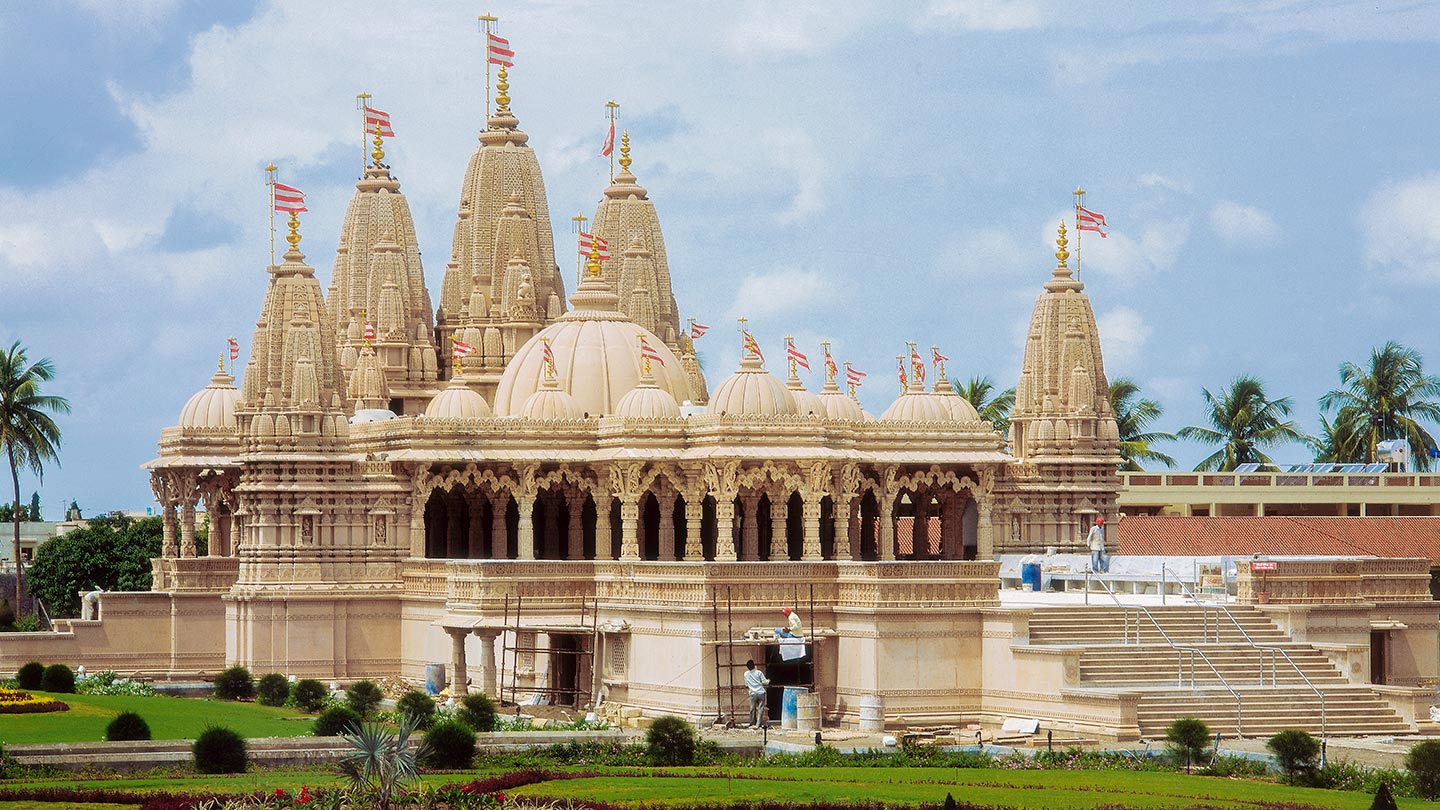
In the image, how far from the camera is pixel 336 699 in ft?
179

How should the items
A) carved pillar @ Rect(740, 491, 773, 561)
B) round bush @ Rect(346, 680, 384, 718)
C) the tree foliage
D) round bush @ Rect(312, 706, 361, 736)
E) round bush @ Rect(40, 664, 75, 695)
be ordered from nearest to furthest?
round bush @ Rect(312, 706, 361, 736) < round bush @ Rect(346, 680, 384, 718) < round bush @ Rect(40, 664, 75, 695) < carved pillar @ Rect(740, 491, 773, 561) < the tree foliage

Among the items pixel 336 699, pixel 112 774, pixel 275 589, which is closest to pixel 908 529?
pixel 275 589

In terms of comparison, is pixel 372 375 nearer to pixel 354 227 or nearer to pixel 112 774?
pixel 354 227

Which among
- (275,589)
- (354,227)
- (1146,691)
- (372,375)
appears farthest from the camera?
(354,227)

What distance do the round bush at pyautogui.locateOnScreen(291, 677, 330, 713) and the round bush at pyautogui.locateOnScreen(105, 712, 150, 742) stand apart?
8299 millimetres

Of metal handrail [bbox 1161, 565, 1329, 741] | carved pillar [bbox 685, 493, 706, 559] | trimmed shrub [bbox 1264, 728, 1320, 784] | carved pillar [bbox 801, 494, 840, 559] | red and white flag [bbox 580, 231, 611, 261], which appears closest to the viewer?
trimmed shrub [bbox 1264, 728, 1320, 784]

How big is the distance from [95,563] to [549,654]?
35.0 meters

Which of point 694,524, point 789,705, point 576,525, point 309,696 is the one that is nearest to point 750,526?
point 694,524

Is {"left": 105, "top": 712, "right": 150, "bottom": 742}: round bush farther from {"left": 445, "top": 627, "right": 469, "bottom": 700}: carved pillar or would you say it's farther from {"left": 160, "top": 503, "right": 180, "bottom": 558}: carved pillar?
{"left": 160, "top": 503, "right": 180, "bottom": 558}: carved pillar

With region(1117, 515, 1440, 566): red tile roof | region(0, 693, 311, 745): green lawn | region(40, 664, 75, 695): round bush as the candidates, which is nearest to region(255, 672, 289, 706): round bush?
region(0, 693, 311, 745): green lawn

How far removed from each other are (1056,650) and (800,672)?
5586 millimetres

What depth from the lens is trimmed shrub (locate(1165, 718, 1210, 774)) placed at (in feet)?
144

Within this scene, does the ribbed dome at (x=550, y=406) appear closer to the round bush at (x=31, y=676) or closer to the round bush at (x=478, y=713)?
the round bush at (x=31, y=676)

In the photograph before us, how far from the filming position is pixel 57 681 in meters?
57.2
